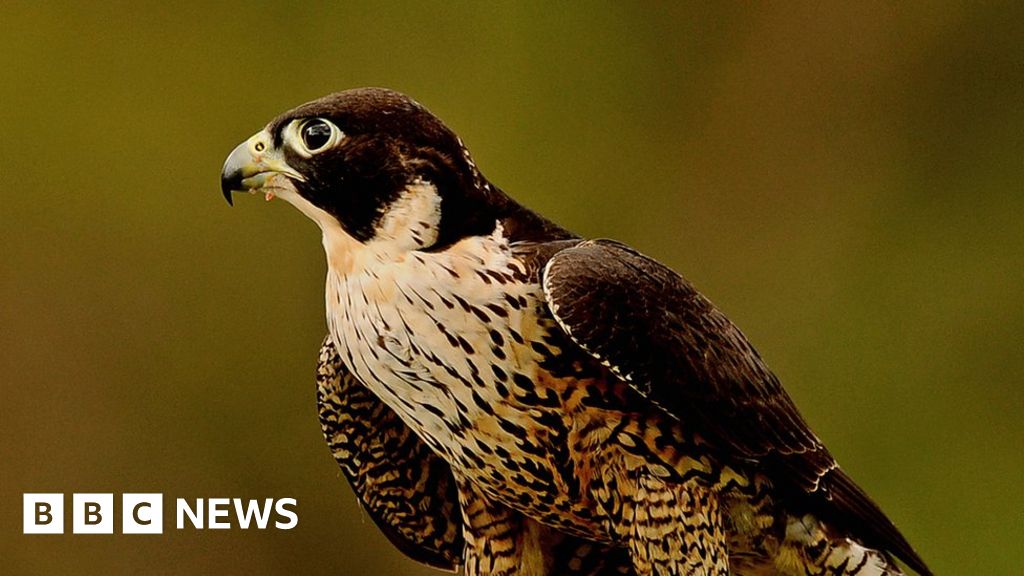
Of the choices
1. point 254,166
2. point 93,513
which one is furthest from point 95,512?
point 254,166

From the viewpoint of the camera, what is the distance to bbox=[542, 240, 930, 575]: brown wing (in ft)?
5.16

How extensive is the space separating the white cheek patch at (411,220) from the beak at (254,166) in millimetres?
111

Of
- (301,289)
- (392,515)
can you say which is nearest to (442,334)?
(392,515)

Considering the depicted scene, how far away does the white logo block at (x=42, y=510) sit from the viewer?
3.08 m

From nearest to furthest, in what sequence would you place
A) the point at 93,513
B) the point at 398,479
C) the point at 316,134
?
the point at 316,134
the point at 398,479
the point at 93,513

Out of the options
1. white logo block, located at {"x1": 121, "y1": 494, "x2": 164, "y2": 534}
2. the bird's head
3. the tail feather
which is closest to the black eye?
the bird's head

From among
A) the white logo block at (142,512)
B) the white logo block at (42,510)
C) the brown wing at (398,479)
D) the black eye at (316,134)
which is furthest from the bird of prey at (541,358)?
the white logo block at (42,510)

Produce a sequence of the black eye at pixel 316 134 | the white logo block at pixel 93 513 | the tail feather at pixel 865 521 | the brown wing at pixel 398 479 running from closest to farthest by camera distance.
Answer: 1. the black eye at pixel 316 134
2. the tail feather at pixel 865 521
3. the brown wing at pixel 398 479
4. the white logo block at pixel 93 513

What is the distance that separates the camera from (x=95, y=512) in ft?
10.0

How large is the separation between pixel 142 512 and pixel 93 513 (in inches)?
4.2

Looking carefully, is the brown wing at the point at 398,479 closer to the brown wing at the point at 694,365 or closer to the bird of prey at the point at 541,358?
the bird of prey at the point at 541,358

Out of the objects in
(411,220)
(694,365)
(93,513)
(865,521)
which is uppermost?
(411,220)

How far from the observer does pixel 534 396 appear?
5.21 ft

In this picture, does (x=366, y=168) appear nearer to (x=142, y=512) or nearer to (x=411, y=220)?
(x=411, y=220)
